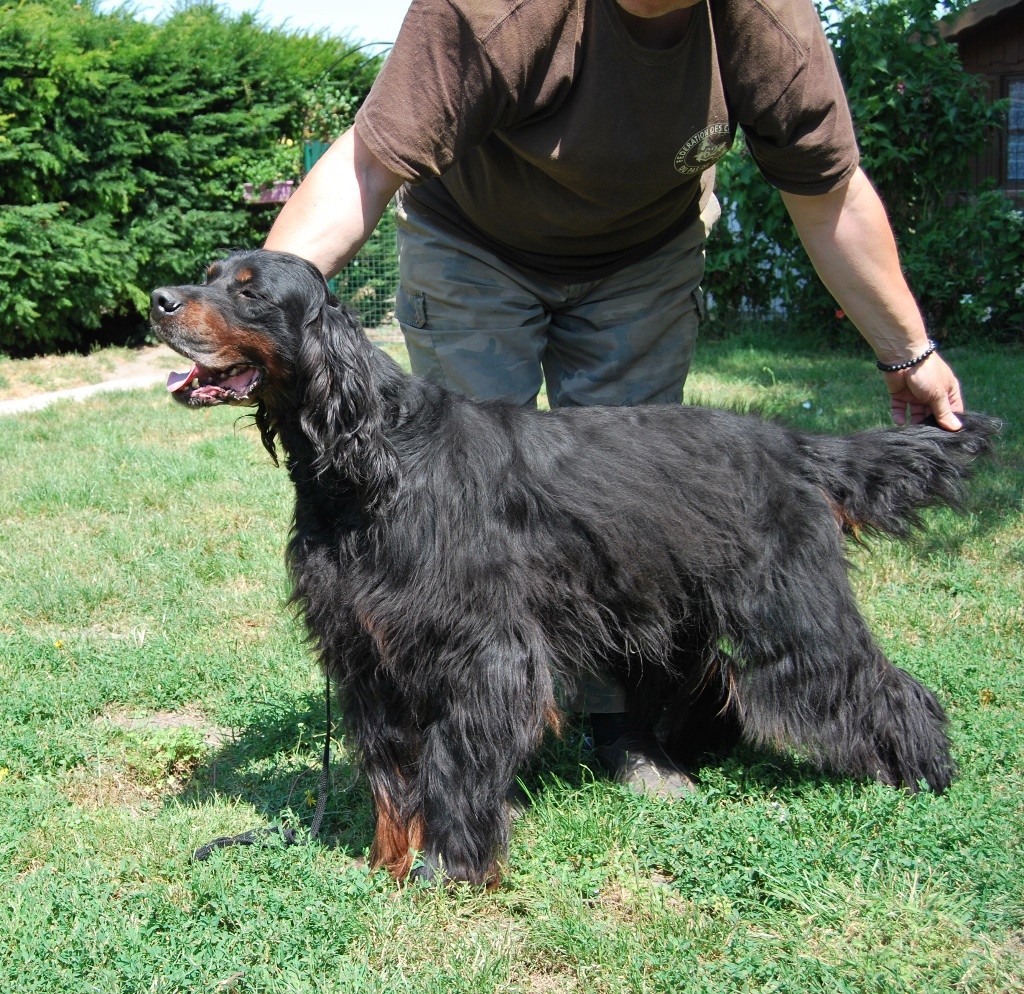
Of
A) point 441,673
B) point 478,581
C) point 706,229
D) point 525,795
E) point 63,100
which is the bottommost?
point 525,795

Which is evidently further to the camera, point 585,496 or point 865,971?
point 585,496

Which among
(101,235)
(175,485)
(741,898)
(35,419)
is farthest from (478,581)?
(101,235)

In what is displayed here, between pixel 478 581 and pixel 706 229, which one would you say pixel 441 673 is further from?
pixel 706 229

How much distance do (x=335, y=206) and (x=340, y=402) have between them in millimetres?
557

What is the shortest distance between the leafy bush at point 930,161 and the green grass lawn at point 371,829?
590 centimetres

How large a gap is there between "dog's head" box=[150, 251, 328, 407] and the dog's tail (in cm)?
159

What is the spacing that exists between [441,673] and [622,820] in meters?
0.84

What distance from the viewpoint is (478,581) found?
2.90 meters

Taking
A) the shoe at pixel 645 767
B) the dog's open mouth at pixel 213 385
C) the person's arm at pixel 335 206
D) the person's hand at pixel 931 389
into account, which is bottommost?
the shoe at pixel 645 767

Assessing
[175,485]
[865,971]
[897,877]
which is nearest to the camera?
[865,971]

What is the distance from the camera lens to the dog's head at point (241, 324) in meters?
2.69

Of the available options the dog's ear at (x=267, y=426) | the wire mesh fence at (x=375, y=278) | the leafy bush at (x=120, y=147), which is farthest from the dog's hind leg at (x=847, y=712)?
the leafy bush at (x=120, y=147)

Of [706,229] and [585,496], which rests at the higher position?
[706,229]

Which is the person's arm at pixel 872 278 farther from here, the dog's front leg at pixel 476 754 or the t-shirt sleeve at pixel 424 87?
the dog's front leg at pixel 476 754
